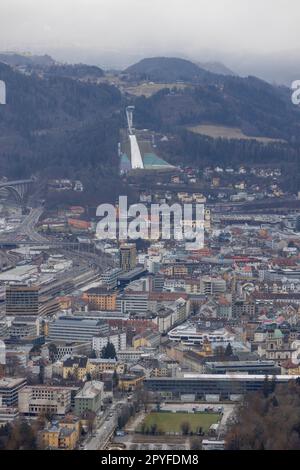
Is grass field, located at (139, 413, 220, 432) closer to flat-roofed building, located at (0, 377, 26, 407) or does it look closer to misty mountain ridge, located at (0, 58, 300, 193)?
flat-roofed building, located at (0, 377, 26, 407)

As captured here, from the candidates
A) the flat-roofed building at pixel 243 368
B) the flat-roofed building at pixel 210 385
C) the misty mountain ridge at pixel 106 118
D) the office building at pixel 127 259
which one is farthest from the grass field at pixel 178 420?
the misty mountain ridge at pixel 106 118

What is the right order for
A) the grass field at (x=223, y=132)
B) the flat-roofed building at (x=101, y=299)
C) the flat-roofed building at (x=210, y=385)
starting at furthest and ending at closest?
1. the grass field at (x=223, y=132)
2. the flat-roofed building at (x=101, y=299)
3. the flat-roofed building at (x=210, y=385)

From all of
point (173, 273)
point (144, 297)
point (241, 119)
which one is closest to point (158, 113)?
point (241, 119)

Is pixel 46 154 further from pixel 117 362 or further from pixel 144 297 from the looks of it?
pixel 117 362

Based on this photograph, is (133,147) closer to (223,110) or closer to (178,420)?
(223,110)

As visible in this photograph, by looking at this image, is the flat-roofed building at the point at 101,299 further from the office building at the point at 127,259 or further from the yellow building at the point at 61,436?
the yellow building at the point at 61,436

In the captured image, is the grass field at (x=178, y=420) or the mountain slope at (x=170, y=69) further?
the mountain slope at (x=170, y=69)

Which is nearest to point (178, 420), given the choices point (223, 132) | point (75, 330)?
point (75, 330)

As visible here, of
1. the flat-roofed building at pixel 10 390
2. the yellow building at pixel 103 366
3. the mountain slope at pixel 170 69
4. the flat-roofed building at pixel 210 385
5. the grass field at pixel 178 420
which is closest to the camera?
the grass field at pixel 178 420
